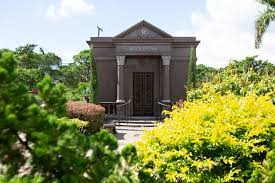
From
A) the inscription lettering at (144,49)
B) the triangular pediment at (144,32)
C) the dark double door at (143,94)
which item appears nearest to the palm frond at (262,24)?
the triangular pediment at (144,32)

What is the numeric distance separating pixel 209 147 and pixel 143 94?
706 inches

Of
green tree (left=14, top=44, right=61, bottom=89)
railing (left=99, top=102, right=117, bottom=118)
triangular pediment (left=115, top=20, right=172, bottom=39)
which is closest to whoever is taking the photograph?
triangular pediment (left=115, top=20, right=172, bottom=39)

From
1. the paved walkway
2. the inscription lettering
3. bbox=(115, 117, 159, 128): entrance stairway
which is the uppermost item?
the inscription lettering

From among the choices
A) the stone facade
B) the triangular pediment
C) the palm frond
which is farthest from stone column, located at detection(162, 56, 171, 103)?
the palm frond

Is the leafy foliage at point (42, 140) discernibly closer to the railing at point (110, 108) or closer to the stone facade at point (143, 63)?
the stone facade at point (143, 63)

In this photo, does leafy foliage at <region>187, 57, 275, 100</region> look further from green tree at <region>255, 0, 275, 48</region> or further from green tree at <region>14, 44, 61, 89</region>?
green tree at <region>14, 44, 61, 89</region>

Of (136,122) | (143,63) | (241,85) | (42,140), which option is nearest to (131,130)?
(136,122)

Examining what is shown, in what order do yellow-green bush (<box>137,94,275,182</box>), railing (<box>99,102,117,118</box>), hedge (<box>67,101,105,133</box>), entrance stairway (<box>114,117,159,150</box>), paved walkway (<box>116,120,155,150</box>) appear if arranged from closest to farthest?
yellow-green bush (<box>137,94,275,182</box>)
hedge (<box>67,101,105,133</box>)
paved walkway (<box>116,120,155,150</box>)
entrance stairway (<box>114,117,159,150</box>)
railing (<box>99,102,117,118</box>)

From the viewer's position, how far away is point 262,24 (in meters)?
20.5

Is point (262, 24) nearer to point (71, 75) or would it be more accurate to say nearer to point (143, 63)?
point (143, 63)

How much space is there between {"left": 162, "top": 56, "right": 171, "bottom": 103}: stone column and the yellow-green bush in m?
16.1

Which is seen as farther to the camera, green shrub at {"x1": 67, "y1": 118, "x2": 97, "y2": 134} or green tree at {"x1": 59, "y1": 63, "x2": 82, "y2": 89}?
green tree at {"x1": 59, "y1": 63, "x2": 82, "y2": 89}

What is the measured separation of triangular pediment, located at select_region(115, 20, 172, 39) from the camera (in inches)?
862

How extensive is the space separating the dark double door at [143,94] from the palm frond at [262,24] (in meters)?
6.21
